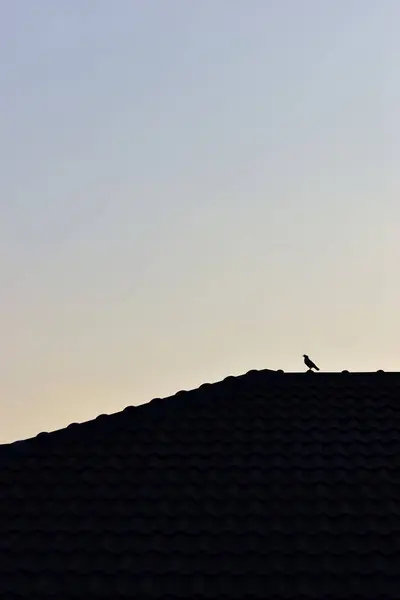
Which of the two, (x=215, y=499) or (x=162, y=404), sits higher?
(x=162, y=404)

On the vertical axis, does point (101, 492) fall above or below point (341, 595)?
above

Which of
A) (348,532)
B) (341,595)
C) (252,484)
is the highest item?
(252,484)

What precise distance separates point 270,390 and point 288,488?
6.62 ft

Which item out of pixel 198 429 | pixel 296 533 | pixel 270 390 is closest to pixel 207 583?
pixel 296 533

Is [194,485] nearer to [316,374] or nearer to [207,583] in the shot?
[207,583]

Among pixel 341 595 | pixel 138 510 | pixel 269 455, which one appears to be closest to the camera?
pixel 341 595

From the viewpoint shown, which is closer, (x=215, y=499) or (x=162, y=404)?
(x=215, y=499)

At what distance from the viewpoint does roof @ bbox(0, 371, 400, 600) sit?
23.4ft

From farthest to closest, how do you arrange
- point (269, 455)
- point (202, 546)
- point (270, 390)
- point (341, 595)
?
point (270, 390) < point (269, 455) < point (202, 546) < point (341, 595)

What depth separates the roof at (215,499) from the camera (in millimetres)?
7137

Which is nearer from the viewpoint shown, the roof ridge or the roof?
the roof

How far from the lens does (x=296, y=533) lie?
7480 mm

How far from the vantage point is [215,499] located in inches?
312

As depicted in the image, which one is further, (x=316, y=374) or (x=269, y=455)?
(x=316, y=374)
